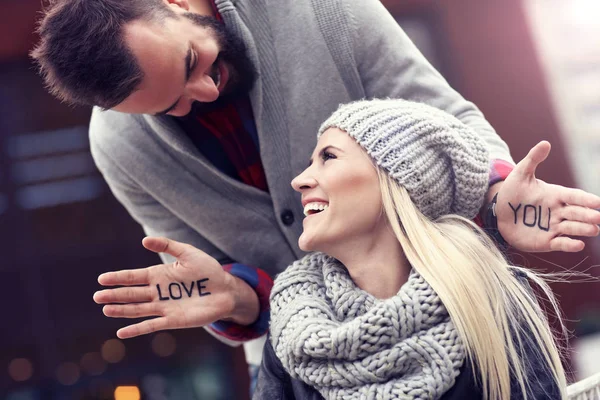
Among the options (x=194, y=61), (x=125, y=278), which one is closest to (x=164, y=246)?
(x=125, y=278)

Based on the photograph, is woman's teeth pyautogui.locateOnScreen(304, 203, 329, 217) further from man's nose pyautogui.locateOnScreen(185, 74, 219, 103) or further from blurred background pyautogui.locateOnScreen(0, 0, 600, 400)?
blurred background pyautogui.locateOnScreen(0, 0, 600, 400)

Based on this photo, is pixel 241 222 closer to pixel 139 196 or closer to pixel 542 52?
pixel 139 196

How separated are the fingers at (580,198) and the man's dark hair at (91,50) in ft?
3.11

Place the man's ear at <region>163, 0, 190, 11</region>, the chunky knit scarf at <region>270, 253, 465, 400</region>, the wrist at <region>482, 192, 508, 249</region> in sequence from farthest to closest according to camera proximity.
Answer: the man's ear at <region>163, 0, 190, 11</region> → the wrist at <region>482, 192, 508, 249</region> → the chunky knit scarf at <region>270, 253, 465, 400</region>

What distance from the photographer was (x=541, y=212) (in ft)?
4.80

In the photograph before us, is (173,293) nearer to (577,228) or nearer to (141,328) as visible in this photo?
(141,328)

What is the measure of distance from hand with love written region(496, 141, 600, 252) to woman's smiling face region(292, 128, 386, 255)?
0.28 m

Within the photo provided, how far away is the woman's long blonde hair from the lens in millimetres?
1356

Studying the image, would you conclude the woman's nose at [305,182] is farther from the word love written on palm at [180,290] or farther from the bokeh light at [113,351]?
the bokeh light at [113,351]

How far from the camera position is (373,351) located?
136 centimetres

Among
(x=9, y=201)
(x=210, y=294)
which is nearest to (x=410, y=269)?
(x=210, y=294)

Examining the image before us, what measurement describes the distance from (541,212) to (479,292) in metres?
0.22

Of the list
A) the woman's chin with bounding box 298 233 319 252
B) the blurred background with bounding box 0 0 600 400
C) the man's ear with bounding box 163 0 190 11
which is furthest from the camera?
the blurred background with bounding box 0 0 600 400

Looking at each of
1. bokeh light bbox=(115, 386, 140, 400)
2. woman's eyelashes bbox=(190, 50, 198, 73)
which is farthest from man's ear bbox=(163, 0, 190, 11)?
bokeh light bbox=(115, 386, 140, 400)
